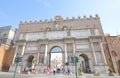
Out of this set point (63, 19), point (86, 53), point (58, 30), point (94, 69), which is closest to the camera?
point (94, 69)

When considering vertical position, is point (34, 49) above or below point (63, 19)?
below

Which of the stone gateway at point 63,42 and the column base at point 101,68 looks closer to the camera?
the column base at point 101,68

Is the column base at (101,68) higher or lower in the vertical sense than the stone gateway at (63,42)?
lower

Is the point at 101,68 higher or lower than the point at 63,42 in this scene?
lower

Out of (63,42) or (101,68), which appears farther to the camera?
(63,42)

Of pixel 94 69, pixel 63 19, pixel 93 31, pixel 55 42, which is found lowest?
pixel 94 69

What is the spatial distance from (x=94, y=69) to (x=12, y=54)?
2278 centimetres

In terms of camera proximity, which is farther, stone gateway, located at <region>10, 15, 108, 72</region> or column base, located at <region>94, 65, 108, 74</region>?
stone gateway, located at <region>10, 15, 108, 72</region>

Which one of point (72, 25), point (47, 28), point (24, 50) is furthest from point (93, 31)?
point (24, 50)

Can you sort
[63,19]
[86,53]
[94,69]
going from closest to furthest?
[94,69] → [86,53] → [63,19]

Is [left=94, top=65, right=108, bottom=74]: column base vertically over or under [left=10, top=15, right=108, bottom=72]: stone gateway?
under

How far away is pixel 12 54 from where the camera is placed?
94.2 feet

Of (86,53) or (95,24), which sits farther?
(95,24)

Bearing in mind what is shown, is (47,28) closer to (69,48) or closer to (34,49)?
(34,49)
